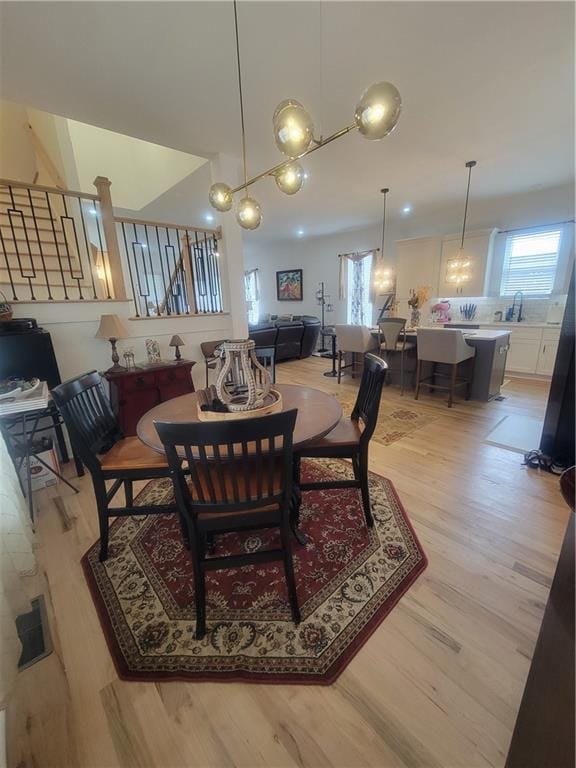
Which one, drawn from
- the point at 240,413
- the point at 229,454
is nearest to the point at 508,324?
the point at 240,413

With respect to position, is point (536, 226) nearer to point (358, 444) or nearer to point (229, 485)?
point (358, 444)

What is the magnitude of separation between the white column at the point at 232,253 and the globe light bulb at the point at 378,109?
2316mm

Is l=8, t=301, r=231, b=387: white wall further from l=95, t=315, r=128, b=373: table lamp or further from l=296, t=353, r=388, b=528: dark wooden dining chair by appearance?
l=296, t=353, r=388, b=528: dark wooden dining chair

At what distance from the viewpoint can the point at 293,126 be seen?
136 cm

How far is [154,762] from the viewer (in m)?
0.93

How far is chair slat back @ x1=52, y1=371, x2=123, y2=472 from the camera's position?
4.85 feet

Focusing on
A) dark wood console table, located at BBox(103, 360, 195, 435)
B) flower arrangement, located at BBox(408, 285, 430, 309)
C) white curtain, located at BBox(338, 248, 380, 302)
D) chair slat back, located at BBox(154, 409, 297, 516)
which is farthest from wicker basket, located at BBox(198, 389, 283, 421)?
white curtain, located at BBox(338, 248, 380, 302)

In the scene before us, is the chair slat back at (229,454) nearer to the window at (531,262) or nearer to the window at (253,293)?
the window at (531,262)

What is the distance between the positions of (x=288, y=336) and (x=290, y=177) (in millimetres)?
4617

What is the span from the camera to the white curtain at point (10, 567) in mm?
905

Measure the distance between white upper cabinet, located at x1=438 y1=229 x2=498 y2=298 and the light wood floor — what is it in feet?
15.4

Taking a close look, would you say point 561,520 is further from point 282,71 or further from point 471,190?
point 471,190

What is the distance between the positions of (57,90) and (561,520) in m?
4.55

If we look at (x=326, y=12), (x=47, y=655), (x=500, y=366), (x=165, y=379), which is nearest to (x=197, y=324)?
(x=165, y=379)
